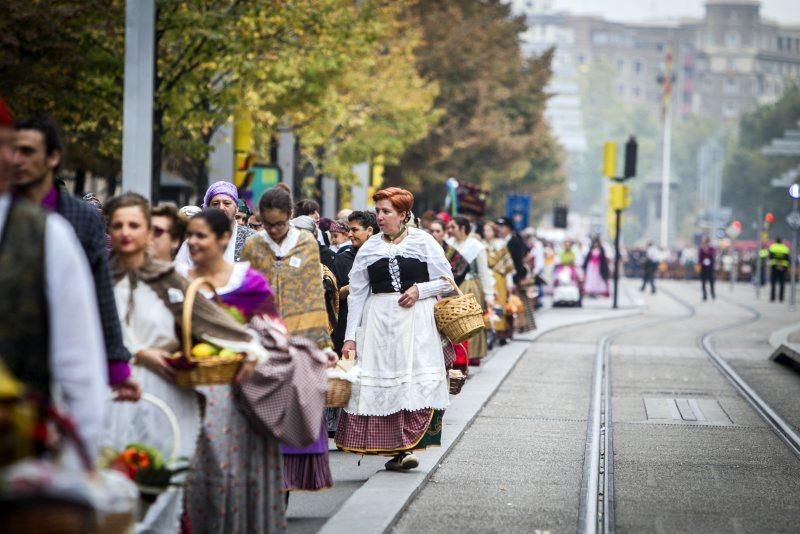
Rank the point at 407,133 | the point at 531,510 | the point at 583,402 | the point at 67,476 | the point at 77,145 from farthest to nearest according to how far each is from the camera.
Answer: the point at 407,133, the point at 77,145, the point at 583,402, the point at 531,510, the point at 67,476

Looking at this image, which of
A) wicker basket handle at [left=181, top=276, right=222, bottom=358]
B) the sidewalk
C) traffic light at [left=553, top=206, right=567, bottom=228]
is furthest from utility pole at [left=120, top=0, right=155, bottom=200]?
traffic light at [left=553, top=206, right=567, bottom=228]

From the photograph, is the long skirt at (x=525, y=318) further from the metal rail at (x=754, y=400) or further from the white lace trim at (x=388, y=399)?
the white lace trim at (x=388, y=399)

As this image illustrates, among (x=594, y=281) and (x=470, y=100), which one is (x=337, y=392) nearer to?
(x=470, y=100)

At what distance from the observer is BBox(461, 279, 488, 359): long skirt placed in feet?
58.2

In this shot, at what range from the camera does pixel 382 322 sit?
34.2 ft

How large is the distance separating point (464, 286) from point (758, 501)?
27.0ft

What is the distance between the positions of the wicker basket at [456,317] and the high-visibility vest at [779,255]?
→ 118 ft

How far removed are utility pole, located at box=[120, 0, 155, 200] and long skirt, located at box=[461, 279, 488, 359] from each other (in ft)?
11.7

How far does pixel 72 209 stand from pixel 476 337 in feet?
40.3

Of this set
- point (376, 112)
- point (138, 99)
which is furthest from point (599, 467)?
point (376, 112)

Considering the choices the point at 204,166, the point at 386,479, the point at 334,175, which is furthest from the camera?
the point at 334,175

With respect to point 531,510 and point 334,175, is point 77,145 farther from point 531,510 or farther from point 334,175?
point 531,510

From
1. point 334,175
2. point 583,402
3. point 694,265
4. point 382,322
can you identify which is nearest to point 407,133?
point 334,175

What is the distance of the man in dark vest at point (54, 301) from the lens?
181 inches
